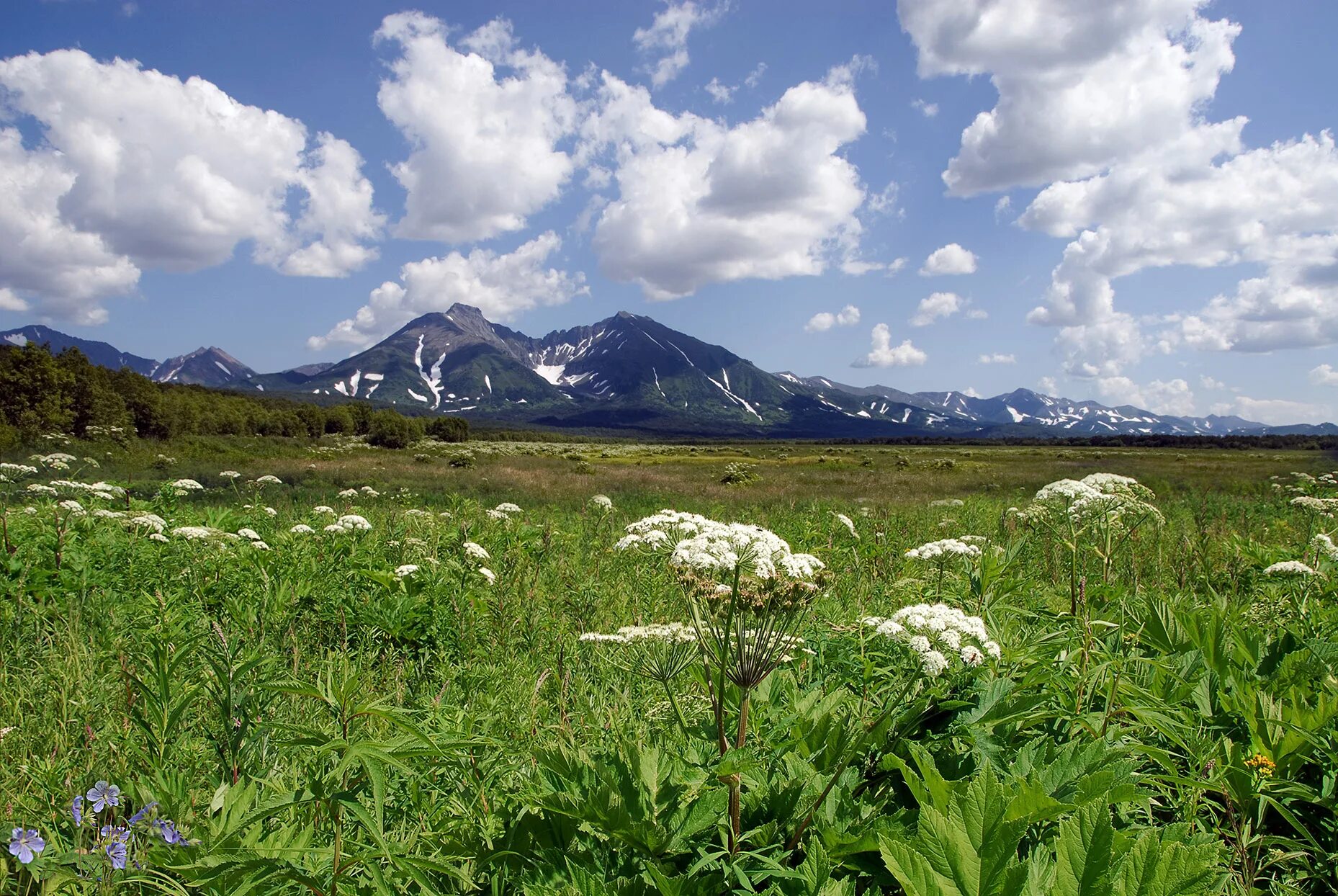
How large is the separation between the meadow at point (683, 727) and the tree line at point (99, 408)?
31504 millimetres

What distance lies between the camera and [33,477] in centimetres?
1900


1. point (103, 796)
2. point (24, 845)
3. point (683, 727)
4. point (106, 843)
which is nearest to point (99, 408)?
point (103, 796)

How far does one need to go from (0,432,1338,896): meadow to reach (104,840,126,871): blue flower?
1.1 inches

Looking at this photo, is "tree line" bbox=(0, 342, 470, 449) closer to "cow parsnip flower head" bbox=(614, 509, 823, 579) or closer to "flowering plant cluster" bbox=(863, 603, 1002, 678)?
"cow parsnip flower head" bbox=(614, 509, 823, 579)

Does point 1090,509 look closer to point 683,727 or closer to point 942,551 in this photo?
point 942,551

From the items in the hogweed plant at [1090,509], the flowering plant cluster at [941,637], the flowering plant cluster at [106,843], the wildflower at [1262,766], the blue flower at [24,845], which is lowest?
the wildflower at [1262,766]

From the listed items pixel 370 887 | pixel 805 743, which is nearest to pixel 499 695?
pixel 370 887

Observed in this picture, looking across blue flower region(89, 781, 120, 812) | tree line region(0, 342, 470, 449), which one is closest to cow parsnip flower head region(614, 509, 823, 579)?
blue flower region(89, 781, 120, 812)

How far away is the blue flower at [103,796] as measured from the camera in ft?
5.28

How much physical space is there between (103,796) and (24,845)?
1.36 ft

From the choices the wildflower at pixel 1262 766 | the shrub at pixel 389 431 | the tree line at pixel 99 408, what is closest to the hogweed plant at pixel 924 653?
the wildflower at pixel 1262 766

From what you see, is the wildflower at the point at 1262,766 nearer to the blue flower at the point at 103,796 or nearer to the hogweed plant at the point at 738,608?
the hogweed plant at the point at 738,608

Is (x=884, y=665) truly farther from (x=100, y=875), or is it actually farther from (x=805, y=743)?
(x=100, y=875)

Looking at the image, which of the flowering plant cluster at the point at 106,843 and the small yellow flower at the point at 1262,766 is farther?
the small yellow flower at the point at 1262,766
